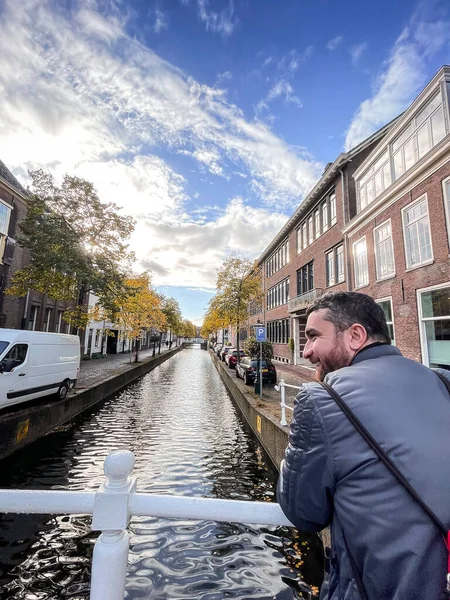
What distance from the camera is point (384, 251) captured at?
13.2 meters

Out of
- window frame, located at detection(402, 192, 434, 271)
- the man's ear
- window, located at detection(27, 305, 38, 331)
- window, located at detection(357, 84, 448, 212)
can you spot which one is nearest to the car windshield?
the man's ear

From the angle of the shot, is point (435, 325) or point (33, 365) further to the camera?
point (435, 325)

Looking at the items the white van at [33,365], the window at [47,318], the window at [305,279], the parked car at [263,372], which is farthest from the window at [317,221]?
the window at [47,318]

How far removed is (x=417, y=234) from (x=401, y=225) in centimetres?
94

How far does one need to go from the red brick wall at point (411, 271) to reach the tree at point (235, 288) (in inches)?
373

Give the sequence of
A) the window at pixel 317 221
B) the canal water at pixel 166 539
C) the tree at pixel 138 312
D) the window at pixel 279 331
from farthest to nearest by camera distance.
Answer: the window at pixel 279 331
the tree at pixel 138 312
the window at pixel 317 221
the canal water at pixel 166 539

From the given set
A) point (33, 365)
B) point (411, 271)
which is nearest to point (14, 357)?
point (33, 365)

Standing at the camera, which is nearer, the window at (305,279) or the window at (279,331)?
the window at (305,279)

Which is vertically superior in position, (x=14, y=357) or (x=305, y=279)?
(x=305, y=279)

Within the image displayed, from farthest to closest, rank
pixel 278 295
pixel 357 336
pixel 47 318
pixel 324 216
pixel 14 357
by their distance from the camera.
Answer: pixel 278 295 < pixel 47 318 < pixel 324 216 < pixel 14 357 < pixel 357 336

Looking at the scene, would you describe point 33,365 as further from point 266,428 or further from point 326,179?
point 326,179

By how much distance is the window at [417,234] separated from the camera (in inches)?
424

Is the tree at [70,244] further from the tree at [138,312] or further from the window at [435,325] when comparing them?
the window at [435,325]

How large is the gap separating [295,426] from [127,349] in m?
43.5
